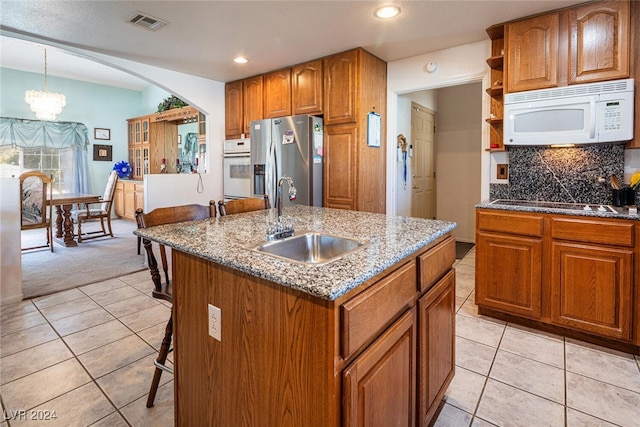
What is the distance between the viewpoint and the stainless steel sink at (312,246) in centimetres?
138

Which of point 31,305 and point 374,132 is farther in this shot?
point 374,132

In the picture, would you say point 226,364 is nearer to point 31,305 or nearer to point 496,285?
point 496,285

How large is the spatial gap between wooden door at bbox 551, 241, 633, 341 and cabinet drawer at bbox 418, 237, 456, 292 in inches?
44.4

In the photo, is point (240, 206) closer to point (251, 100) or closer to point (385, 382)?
point (385, 382)

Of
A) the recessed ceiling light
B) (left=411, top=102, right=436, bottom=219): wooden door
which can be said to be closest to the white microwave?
the recessed ceiling light

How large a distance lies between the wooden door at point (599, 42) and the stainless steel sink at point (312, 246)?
89.6 inches

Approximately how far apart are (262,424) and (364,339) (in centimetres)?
43

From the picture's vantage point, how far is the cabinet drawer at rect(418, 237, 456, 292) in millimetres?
1314

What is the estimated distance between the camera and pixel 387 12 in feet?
8.25

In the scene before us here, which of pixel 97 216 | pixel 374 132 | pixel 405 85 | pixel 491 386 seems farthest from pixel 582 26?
pixel 97 216

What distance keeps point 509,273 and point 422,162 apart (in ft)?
8.92

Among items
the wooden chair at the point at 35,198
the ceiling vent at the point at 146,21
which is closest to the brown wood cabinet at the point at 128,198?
the wooden chair at the point at 35,198

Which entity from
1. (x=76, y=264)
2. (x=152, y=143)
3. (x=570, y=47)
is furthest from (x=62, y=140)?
(x=570, y=47)

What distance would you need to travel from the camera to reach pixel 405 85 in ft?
11.9
